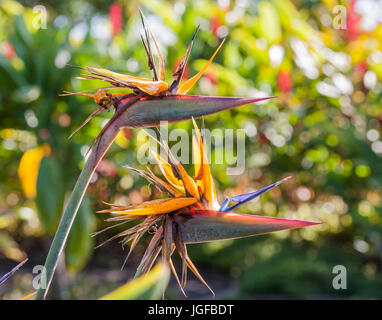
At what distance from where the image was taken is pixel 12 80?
233cm

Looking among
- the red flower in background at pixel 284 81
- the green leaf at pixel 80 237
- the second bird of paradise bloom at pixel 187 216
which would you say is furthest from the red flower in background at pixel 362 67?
the second bird of paradise bloom at pixel 187 216

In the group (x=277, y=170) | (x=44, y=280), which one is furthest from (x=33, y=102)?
(x=44, y=280)

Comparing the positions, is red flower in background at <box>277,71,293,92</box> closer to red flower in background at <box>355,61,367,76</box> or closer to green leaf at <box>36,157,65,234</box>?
red flower in background at <box>355,61,367,76</box>

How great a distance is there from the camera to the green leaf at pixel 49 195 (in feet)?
6.49

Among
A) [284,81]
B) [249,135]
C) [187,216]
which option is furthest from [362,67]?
[187,216]

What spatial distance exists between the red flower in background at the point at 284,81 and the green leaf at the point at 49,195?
1.46 meters

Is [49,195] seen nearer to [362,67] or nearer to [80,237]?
[80,237]

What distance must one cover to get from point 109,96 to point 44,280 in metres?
0.17

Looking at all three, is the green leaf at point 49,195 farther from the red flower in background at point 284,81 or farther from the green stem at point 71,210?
the green stem at point 71,210

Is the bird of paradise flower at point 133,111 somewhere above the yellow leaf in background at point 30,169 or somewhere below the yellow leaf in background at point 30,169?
below

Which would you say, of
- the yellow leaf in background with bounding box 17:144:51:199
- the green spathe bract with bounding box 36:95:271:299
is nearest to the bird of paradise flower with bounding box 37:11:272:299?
the green spathe bract with bounding box 36:95:271:299

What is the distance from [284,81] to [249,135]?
37cm
